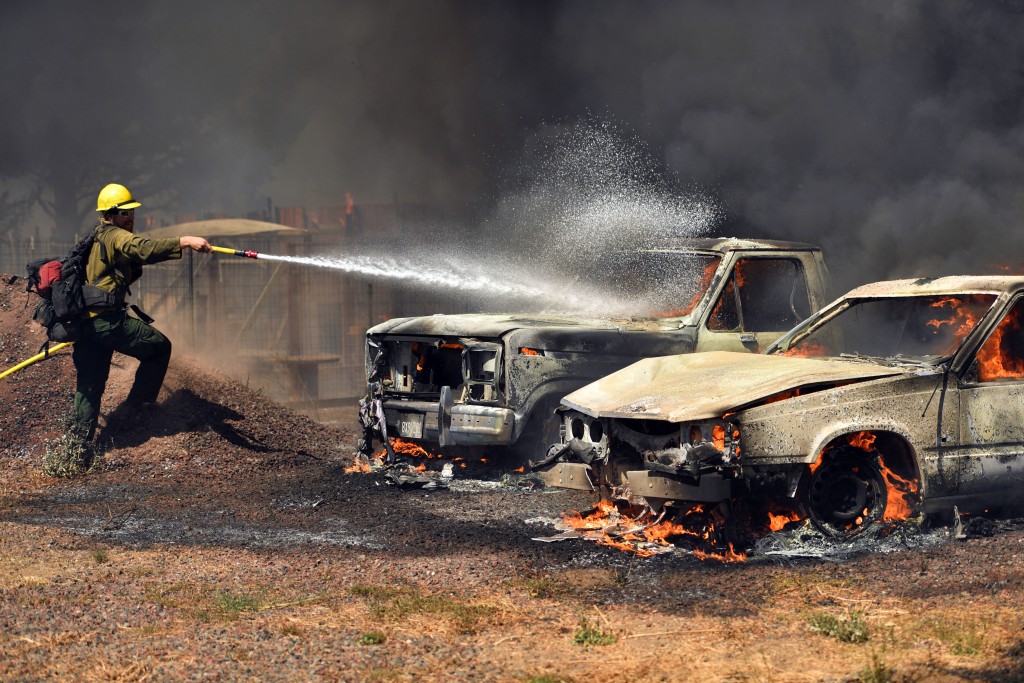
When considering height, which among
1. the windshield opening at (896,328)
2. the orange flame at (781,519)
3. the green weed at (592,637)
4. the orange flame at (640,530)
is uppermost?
the windshield opening at (896,328)

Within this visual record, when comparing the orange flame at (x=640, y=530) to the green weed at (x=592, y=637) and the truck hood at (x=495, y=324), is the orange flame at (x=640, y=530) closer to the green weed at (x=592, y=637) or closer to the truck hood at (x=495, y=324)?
the green weed at (x=592, y=637)

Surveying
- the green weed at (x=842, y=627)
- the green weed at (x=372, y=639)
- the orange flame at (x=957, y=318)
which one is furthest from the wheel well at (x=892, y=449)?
the green weed at (x=372, y=639)

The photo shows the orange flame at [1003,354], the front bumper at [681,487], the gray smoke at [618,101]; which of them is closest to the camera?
the front bumper at [681,487]

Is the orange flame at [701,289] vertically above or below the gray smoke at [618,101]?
below

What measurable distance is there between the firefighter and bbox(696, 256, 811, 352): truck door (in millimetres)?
4203

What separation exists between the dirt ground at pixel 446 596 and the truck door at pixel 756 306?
68.7 inches

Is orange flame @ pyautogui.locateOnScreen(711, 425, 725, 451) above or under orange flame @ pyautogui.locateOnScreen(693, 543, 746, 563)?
above

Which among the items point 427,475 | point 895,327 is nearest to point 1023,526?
point 895,327

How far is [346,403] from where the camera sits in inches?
604

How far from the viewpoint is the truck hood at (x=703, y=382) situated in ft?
19.3

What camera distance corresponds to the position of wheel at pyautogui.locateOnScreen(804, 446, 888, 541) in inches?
238

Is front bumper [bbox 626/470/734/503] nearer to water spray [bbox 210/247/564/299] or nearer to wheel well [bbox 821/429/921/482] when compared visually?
wheel well [bbox 821/429/921/482]

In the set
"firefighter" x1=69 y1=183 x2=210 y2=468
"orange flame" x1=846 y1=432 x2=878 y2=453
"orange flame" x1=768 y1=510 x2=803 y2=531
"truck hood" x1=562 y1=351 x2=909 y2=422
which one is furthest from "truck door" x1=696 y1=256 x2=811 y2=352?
"firefighter" x1=69 y1=183 x2=210 y2=468

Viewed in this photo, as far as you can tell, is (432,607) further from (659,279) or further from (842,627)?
(659,279)
